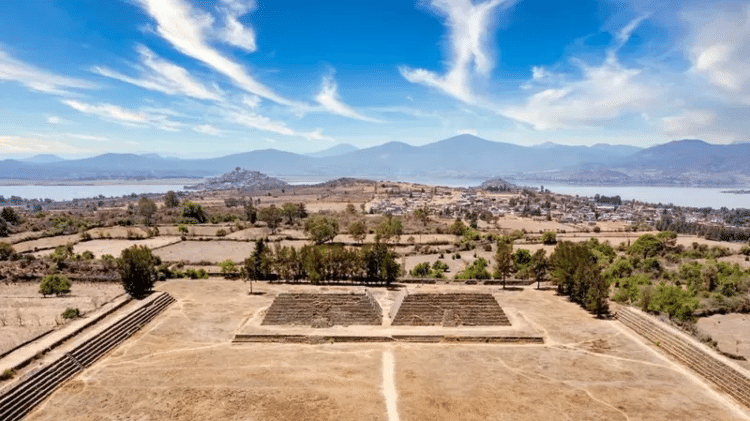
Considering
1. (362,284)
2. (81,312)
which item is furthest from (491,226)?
(81,312)

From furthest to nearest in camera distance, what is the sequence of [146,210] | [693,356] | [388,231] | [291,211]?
1. [146,210]
2. [291,211]
3. [388,231]
4. [693,356]

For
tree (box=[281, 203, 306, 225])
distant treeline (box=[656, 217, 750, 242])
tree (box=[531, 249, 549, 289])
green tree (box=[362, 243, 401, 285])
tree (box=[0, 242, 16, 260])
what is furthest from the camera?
tree (box=[281, 203, 306, 225])

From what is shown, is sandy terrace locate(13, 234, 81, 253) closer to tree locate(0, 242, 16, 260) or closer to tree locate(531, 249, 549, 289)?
tree locate(0, 242, 16, 260)

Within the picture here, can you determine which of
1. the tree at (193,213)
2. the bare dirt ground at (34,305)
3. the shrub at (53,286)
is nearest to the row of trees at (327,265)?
the bare dirt ground at (34,305)

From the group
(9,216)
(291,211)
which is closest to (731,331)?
(291,211)

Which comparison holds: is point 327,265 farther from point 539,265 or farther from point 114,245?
point 114,245

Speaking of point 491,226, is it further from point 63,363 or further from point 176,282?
point 63,363

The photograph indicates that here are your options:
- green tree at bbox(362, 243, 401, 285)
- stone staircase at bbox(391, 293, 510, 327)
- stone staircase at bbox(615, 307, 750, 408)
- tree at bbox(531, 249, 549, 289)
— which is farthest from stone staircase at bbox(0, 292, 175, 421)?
stone staircase at bbox(615, 307, 750, 408)
